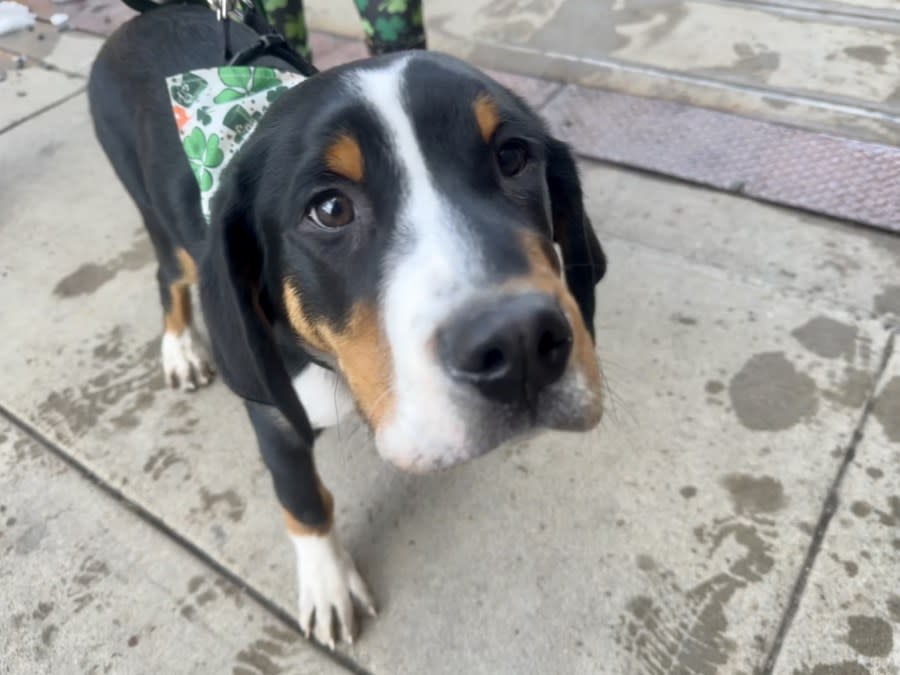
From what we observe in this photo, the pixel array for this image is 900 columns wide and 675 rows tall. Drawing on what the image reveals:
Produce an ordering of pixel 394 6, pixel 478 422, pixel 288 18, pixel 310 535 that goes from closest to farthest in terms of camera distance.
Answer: pixel 478 422 → pixel 310 535 → pixel 394 6 → pixel 288 18

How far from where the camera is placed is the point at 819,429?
2594 mm

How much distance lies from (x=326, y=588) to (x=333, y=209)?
1097 millimetres

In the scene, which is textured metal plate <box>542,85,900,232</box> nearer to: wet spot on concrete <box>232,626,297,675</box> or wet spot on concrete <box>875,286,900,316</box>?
wet spot on concrete <box>875,286,900,316</box>

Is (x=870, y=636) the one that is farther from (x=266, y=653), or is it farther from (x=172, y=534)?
(x=172, y=534)

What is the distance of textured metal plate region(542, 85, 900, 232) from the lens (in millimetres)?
3428

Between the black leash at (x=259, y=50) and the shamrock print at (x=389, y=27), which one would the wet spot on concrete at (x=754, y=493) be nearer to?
the black leash at (x=259, y=50)

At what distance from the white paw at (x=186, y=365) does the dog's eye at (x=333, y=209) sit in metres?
1.43

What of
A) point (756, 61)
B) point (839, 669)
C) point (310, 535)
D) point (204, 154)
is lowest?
point (839, 669)

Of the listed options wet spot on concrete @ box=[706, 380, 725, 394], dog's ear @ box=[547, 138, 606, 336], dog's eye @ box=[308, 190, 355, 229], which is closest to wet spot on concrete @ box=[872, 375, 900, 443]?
wet spot on concrete @ box=[706, 380, 725, 394]

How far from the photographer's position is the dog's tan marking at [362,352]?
61.4 inches

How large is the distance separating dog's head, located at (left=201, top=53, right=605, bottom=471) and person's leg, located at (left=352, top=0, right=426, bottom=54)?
143 centimetres

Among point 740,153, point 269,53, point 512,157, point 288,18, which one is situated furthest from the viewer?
point 740,153

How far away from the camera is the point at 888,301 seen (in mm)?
2992

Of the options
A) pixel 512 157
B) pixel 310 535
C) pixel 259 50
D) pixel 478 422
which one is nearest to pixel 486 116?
pixel 512 157
